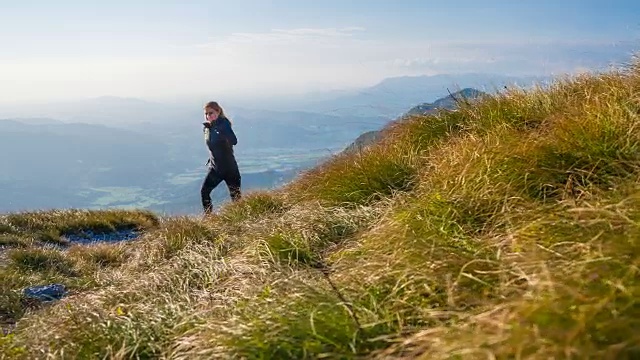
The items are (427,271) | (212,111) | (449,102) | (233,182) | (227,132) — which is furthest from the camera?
(233,182)

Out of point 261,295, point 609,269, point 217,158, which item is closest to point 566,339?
point 609,269

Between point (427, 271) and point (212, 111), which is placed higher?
point (212, 111)

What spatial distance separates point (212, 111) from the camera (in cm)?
1141

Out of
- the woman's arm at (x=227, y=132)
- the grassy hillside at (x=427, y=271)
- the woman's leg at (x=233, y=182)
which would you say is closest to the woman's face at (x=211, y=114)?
the woman's arm at (x=227, y=132)

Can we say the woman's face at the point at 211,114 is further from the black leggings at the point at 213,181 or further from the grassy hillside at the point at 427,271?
the grassy hillside at the point at 427,271

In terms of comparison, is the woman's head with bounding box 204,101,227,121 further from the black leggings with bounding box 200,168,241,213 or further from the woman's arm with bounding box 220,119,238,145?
the black leggings with bounding box 200,168,241,213

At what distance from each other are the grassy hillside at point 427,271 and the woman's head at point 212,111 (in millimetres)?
4727

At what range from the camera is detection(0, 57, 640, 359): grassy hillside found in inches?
85.0

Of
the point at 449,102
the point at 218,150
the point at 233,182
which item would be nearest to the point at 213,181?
the point at 233,182

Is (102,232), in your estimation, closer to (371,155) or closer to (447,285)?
(371,155)

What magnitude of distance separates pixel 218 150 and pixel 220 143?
154 mm

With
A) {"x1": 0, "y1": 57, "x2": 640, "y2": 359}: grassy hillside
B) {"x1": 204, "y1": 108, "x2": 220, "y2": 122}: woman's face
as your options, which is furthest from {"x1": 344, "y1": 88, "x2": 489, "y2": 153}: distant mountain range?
{"x1": 204, "y1": 108, "x2": 220, "y2": 122}: woman's face

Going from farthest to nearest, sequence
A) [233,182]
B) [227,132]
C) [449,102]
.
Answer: [233,182], [227,132], [449,102]

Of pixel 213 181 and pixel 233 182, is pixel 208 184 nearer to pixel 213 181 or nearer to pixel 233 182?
pixel 213 181
